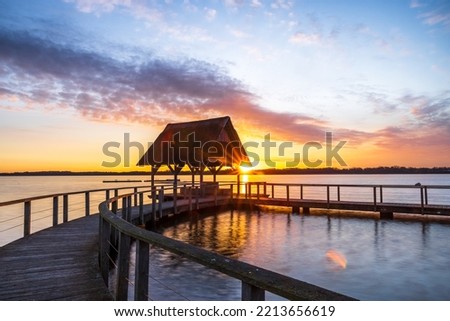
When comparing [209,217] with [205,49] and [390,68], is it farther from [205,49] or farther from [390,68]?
[390,68]

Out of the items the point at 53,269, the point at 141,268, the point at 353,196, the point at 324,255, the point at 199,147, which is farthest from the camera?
the point at 353,196

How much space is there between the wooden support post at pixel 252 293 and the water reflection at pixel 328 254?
498cm

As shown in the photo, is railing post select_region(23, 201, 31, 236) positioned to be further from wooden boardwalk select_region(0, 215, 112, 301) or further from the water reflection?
the water reflection

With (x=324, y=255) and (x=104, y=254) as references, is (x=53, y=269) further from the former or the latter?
(x=324, y=255)

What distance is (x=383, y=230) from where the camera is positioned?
12.9 metres

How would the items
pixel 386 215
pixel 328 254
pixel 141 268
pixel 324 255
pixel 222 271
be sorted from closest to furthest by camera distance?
pixel 222 271
pixel 141 268
pixel 324 255
pixel 328 254
pixel 386 215

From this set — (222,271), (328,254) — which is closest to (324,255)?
(328,254)

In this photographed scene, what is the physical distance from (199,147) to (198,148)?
13 cm

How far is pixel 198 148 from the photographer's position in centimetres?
2066

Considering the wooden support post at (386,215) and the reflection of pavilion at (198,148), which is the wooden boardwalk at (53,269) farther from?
the wooden support post at (386,215)

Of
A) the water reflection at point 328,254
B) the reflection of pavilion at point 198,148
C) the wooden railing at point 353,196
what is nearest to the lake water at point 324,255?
the water reflection at point 328,254

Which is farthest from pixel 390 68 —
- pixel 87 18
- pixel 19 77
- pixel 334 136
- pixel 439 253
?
pixel 334 136

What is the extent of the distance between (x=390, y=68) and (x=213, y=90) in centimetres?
1324

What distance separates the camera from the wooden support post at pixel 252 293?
161 centimetres
